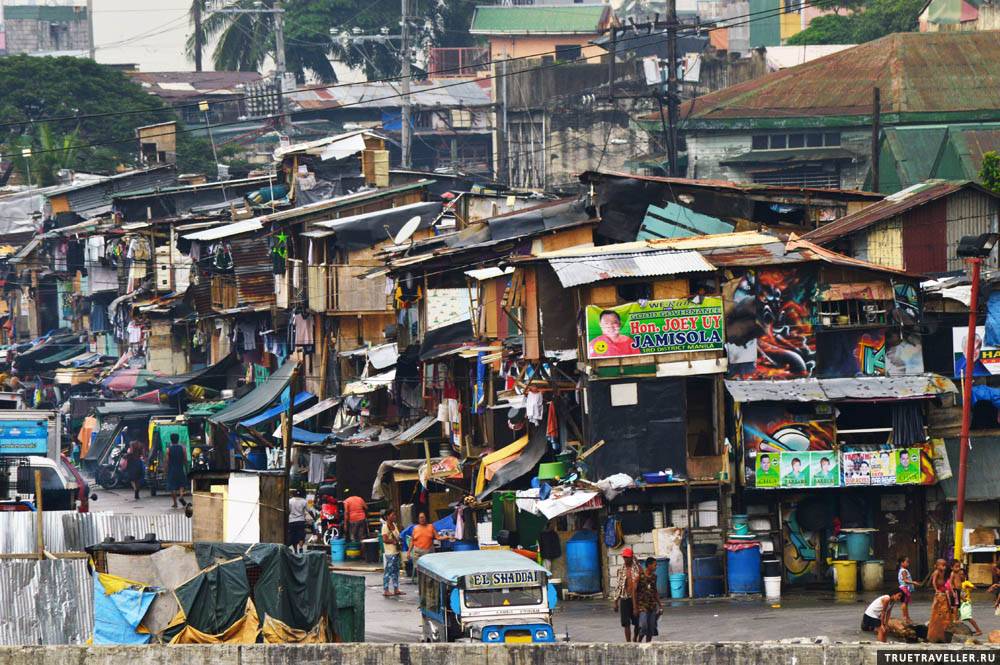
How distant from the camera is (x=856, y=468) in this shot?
2811cm

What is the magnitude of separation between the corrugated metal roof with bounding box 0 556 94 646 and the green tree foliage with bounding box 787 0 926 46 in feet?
232

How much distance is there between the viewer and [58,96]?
281 feet

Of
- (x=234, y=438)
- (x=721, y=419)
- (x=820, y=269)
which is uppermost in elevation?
(x=820, y=269)

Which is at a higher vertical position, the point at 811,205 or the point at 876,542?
the point at 811,205

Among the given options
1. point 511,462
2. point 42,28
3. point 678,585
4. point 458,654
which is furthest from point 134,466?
point 42,28

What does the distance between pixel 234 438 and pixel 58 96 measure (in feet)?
150

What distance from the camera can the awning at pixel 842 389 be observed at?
91.2 feet

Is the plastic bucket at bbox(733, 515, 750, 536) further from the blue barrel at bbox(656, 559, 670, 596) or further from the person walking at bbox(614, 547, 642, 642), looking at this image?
the person walking at bbox(614, 547, 642, 642)

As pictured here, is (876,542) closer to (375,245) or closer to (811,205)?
(811,205)

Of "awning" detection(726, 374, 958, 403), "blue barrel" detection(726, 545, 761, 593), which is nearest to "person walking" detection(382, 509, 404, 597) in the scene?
"blue barrel" detection(726, 545, 761, 593)

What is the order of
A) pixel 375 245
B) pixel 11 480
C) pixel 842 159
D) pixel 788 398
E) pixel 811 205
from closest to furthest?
pixel 788 398 < pixel 11 480 < pixel 811 205 < pixel 375 245 < pixel 842 159

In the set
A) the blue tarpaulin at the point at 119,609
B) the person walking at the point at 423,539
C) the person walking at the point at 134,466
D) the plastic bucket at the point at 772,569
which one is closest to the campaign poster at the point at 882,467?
the plastic bucket at the point at 772,569

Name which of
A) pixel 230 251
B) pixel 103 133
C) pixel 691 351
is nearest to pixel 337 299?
pixel 230 251

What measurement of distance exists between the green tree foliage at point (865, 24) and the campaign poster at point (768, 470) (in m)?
61.8
